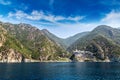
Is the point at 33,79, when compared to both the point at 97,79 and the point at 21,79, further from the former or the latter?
the point at 97,79

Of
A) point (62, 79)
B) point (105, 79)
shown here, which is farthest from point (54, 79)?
point (105, 79)

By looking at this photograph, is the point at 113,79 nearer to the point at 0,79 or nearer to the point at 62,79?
the point at 62,79

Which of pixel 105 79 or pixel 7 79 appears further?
pixel 105 79

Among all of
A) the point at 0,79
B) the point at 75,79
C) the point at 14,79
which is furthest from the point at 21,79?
the point at 75,79

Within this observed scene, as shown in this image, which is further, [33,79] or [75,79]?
[75,79]

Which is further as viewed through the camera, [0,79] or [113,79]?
[113,79]

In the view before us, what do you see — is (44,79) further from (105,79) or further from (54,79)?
(105,79)

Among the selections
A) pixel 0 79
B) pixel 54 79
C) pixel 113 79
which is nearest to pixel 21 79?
pixel 0 79
